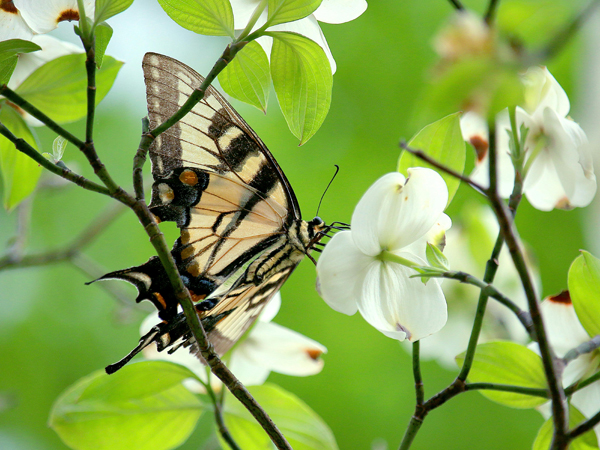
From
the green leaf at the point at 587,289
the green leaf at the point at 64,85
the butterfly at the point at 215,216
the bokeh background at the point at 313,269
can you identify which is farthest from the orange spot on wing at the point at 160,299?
the bokeh background at the point at 313,269

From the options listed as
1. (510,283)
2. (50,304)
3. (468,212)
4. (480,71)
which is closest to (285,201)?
(468,212)

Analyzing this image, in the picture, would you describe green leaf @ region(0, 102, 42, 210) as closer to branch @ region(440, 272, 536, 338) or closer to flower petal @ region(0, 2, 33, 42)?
flower petal @ region(0, 2, 33, 42)

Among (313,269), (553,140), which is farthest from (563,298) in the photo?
(313,269)

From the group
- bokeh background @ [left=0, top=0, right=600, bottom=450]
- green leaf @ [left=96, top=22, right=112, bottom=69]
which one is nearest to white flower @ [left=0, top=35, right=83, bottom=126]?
green leaf @ [left=96, top=22, right=112, bottom=69]

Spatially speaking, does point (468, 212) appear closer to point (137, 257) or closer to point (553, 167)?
point (553, 167)

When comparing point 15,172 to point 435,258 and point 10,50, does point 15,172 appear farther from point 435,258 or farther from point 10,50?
point 435,258
